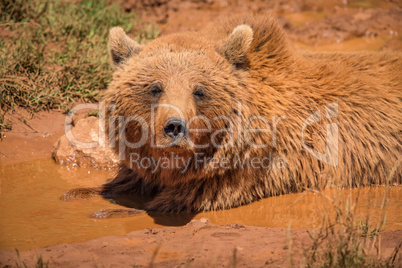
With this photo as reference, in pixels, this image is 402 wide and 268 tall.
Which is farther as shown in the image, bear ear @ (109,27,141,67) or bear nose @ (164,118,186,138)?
bear ear @ (109,27,141,67)

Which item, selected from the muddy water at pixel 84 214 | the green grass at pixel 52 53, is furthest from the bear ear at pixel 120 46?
the green grass at pixel 52 53

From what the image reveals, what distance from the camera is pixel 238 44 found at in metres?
4.57

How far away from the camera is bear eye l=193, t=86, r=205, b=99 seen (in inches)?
173

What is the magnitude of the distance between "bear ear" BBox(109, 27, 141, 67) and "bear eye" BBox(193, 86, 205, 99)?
84 cm

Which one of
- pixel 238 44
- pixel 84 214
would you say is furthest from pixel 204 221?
pixel 238 44

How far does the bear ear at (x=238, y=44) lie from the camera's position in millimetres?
4551

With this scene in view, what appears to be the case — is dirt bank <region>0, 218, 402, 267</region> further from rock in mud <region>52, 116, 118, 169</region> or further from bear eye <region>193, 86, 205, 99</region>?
rock in mud <region>52, 116, 118, 169</region>

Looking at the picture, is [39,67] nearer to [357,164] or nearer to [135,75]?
[135,75]

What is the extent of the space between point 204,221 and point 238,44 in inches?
65.9

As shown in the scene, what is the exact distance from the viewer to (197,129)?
434 centimetres

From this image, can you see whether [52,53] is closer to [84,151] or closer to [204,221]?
[84,151]

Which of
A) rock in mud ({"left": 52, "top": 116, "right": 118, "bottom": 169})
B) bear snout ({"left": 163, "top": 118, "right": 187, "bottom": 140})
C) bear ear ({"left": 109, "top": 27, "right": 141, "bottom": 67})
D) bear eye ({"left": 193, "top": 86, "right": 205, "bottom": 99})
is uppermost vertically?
bear ear ({"left": 109, "top": 27, "right": 141, "bottom": 67})

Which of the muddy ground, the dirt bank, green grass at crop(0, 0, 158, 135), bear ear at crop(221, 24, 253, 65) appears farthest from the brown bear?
green grass at crop(0, 0, 158, 135)

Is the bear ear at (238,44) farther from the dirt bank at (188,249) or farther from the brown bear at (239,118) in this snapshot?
the dirt bank at (188,249)
